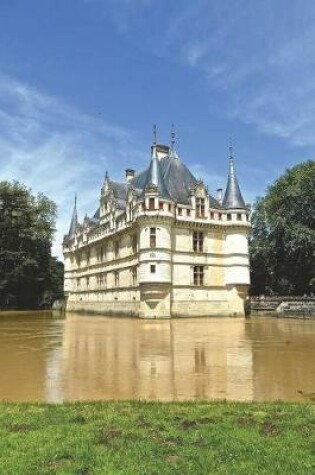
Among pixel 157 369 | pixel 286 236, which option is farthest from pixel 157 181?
pixel 157 369

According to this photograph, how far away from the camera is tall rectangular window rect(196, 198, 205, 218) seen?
37.4m

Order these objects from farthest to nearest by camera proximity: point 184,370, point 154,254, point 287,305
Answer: point 287,305 < point 154,254 < point 184,370

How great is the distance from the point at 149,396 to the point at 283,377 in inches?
130

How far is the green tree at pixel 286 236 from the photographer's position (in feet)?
146

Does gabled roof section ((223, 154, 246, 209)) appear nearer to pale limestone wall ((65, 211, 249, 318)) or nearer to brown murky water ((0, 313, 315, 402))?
pale limestone wall ((65, 211, 249, 318))

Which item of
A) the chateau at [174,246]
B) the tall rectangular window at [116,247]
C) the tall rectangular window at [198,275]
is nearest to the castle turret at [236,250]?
the chateau at [174,246]

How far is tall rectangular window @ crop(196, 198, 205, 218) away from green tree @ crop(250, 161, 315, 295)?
417 inches

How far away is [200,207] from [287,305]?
34.8 feet

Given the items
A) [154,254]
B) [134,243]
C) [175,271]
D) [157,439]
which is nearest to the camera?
[157,439]

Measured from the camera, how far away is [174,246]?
36.2 meters

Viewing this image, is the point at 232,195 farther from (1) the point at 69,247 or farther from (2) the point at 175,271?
(1) the point at 69,247

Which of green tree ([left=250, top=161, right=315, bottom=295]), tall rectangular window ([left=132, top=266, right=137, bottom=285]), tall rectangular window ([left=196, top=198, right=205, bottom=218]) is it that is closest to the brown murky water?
tall rectangular window ([left=132, top=266, right=137, bottom=285])

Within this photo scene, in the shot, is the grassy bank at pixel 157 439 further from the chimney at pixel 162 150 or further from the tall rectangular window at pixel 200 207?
the chimney at pixel 162 150

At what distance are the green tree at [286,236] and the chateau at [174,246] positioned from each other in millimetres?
7283
